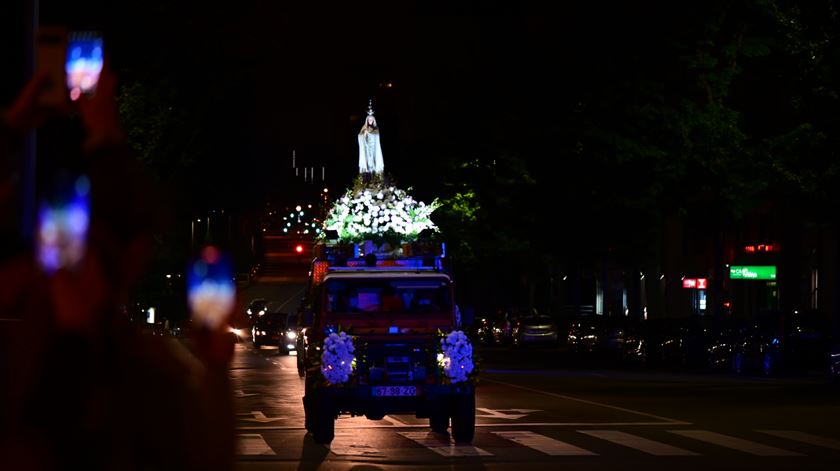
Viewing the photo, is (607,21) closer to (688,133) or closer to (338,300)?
(688,133)

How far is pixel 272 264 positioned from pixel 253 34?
155346 millimetres

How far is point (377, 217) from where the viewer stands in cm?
3319

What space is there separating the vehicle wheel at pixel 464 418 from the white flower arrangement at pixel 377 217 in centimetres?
1204

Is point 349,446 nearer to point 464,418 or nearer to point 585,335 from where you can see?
point 464,418

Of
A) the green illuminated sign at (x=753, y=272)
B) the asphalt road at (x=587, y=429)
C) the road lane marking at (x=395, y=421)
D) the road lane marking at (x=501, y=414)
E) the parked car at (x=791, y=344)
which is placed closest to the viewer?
the asphalt road at (x=587, y=429)

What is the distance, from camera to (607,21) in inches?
1938

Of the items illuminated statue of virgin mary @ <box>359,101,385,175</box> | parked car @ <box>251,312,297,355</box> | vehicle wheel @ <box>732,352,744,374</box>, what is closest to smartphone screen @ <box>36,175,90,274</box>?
vehicle wheel @ <box>732,352,744,374</box>

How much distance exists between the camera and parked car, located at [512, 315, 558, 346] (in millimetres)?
68188

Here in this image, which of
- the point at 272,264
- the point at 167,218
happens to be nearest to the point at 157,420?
the point at 167,218

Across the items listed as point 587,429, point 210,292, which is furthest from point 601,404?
A: point 210,292

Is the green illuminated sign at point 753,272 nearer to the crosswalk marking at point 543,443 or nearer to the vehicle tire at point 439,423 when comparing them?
the vehicle tire at point 439,423

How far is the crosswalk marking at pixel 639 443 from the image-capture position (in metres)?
18.8

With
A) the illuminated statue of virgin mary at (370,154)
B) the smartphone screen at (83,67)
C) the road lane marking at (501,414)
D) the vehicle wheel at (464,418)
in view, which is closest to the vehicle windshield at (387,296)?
the vehicle wheel at (464,418)

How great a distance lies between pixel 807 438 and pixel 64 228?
62.3 feet
